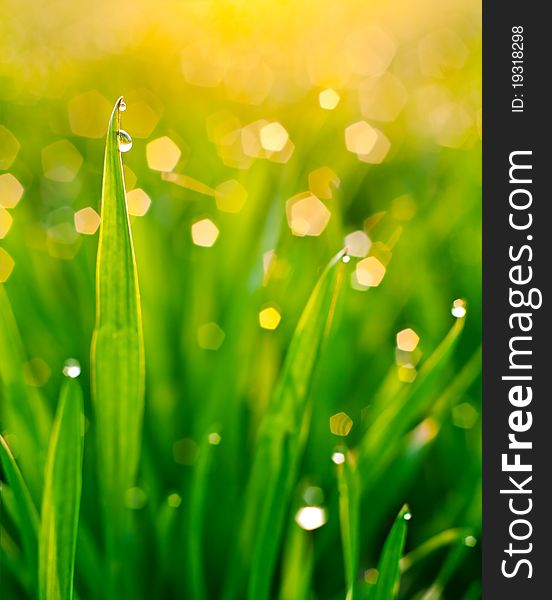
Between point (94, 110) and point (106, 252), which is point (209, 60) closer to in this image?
point (94, 110)

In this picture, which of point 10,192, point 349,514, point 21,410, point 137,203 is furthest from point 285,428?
point 10,192

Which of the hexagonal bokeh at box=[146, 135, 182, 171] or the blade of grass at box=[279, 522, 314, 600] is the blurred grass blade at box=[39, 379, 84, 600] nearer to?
the blade of grass at box=[279, 522, 314, 600]

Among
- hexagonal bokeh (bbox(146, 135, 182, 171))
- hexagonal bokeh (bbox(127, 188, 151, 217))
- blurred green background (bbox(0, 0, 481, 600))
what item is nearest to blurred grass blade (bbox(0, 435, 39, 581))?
blurred green background (bbox(0, 0, 481, 600))

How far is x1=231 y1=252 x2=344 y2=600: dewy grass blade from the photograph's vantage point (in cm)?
37

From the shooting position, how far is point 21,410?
435 millimetres

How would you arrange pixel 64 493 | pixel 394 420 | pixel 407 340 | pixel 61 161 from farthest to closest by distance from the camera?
pixel 61 161 → pixel 407 340 → pixel 394 420 → pixel 64 493

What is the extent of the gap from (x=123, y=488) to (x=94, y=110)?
659 mm

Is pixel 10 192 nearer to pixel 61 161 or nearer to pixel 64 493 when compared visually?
pixel 61 161

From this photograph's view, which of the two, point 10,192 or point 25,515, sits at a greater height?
point 10,192

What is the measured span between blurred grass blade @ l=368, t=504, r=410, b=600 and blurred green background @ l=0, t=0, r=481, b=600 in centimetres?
6

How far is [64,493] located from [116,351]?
0.07m

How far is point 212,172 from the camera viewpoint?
0.73 meters

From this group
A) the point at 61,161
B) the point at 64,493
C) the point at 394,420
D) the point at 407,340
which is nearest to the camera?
the point at 64,493

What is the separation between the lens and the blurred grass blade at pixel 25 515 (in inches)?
13.6
